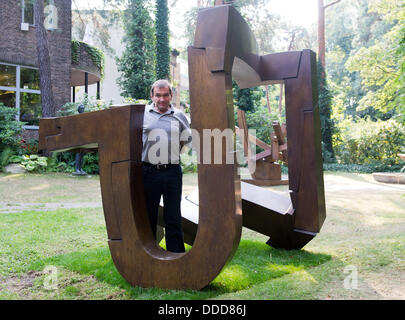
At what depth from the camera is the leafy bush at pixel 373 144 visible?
17062mm

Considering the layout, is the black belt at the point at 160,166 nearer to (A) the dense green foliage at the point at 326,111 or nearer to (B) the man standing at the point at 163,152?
(B) the man standing at the point at 163,152

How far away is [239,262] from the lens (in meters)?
3.91

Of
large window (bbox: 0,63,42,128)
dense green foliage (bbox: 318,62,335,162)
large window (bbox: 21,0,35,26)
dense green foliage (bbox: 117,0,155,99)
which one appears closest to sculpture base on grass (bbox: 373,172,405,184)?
dense green foliage (bbox: 318,62,335,162)

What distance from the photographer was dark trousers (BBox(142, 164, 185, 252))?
11.0 ft

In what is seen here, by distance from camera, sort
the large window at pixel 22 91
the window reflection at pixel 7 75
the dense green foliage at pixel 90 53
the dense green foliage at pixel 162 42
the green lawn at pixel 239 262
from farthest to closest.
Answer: the dense green foliage at pixel 162 42 → the dense green foliage at pixel 90 53 → the large window at pixel 22 91 → the window reflection at pixel 7 75 → the green lawn at pixel 239 262

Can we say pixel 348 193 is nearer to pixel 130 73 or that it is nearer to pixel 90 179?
pixel 90 179

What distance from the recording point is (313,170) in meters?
4.03

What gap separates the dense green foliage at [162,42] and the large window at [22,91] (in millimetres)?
6579

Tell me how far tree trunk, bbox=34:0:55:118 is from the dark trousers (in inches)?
449

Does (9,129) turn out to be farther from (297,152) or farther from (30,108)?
(297,152)

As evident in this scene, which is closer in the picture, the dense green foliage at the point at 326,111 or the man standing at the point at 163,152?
the man standing at the point at 163,152

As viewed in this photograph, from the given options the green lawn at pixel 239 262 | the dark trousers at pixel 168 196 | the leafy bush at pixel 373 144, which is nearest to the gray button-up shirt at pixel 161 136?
the dark trousers at pixel 168 196

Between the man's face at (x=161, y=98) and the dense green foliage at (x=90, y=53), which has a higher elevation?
the dense green foliage at (x=90, y=53)

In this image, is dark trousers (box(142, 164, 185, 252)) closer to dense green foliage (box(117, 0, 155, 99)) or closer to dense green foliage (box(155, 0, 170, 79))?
dense green foliage (box(117, 0, 155, 99))
